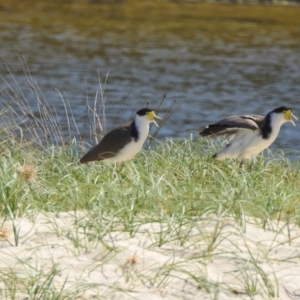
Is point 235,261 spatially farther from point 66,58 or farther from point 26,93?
point 66,58

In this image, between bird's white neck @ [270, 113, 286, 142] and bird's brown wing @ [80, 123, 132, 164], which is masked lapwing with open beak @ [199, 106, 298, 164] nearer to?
bird's white neck @ [270, 113, 286, 142]

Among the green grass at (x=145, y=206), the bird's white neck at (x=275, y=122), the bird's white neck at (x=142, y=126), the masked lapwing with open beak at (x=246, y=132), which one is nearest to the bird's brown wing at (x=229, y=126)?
the masked lapwing with open beak at (x=246, y=132)

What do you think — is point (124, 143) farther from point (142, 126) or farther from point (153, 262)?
point (153, 262)

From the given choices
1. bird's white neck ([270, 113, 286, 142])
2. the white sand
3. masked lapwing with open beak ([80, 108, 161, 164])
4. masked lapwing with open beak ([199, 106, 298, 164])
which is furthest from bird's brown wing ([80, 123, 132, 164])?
the white sand

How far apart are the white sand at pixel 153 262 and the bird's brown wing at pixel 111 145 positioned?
78.7 inches

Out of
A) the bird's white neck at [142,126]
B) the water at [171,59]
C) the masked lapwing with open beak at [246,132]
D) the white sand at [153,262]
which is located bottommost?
the water at [171,59]

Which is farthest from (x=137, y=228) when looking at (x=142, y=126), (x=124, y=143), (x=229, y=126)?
(x=229, y=126)

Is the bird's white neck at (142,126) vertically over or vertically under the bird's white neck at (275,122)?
over

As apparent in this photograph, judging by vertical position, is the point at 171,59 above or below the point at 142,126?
below

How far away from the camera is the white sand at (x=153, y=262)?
4188mm

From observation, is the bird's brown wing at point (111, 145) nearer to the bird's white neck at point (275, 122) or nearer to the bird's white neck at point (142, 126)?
the bird's white neck at point (142, 126)

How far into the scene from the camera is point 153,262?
4.39 meters

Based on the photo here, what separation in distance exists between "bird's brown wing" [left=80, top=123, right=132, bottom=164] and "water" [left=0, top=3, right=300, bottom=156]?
7244mm

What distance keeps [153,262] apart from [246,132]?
3.22m
